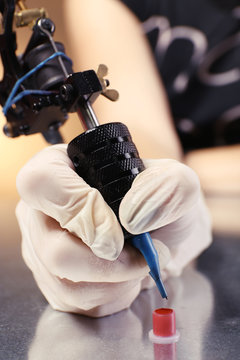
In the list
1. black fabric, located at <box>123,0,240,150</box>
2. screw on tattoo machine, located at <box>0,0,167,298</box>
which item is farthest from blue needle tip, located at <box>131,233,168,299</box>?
black fabric, located at <box>123,0,240,150</box>

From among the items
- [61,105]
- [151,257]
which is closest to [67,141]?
[61,105]

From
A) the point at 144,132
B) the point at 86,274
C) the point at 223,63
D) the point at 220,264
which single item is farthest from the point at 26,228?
the point at 223,63

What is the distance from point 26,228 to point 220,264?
0.28 meters

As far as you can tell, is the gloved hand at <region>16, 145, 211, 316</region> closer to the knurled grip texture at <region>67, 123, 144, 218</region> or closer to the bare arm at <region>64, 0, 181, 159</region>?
the knurled grip texture at <region>67, 123, 144, 218</region>

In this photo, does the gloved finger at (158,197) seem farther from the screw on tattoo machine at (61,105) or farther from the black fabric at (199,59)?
the black fabric at (199,59)

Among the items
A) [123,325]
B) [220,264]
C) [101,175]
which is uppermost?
[101,175]

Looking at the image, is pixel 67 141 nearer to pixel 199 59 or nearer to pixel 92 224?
pixel 92 224

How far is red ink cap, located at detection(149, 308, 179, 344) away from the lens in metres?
0.33

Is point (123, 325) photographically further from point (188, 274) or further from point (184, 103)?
point (184, 103)

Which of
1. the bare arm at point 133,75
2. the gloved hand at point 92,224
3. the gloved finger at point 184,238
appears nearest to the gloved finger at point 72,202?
the gloved hand at point 92,224

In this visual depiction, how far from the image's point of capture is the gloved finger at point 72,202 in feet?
1.07

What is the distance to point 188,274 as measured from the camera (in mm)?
530

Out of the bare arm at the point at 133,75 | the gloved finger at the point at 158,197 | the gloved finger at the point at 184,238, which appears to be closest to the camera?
the gloved finger at the point at 158,197

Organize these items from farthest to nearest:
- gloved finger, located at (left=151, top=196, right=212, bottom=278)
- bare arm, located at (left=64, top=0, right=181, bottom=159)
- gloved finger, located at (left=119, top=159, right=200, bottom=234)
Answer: bare arm, located at (left=64, top=0, right=181, bottom=159)
gloved finger, located at (left=151, top=196, right=212, bottom=278)
gloved finger, located at (left=119, top=159, right=200, bottom=234)
